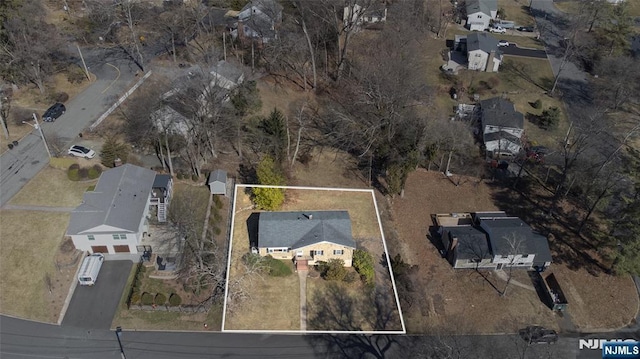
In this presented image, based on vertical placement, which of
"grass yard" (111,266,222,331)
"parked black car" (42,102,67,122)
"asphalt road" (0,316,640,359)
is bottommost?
"asphalt road" (0,316,640,359)

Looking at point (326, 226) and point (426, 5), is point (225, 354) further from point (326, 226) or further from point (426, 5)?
point (426, 5)

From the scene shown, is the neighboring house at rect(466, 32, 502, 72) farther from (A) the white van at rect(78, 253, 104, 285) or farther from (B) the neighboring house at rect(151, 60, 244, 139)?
(A) the white van at rect(78, 253, 104, 285)

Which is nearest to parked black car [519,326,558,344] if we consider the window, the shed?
the window

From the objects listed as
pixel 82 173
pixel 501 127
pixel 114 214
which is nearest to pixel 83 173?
pixel 82 173

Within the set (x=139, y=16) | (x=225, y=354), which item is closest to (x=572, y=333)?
(x=225, y=354)

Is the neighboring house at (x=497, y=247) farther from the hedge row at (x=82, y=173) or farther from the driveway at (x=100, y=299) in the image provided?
the hedge row at (x=82, y=173)

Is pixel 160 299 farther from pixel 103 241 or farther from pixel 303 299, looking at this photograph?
pixel 303 299
